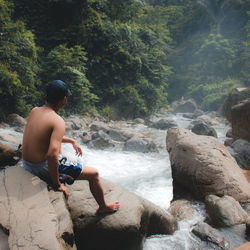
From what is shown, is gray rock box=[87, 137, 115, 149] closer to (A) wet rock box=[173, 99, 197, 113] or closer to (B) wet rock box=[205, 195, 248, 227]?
(B) wet rock box=[205, 195, 248, 227]

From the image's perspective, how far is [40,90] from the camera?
37.2 feet

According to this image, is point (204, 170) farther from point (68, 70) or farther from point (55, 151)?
point (68, 70)

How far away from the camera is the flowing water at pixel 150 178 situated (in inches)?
112

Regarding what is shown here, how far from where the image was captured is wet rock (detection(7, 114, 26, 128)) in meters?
8.98

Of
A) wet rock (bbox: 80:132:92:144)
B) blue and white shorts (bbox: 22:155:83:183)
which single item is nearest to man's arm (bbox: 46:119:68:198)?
blue and white shorts (bbox: 22:155:83:183)

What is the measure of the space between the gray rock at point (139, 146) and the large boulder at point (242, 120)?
124 inches

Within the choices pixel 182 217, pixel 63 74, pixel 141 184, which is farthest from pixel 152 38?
pixel 182 217

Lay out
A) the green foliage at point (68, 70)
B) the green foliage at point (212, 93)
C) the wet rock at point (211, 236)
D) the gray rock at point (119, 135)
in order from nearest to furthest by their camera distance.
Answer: the wet rock at point (211, 236)
the gray rock at point (119, 135)
the green foliage at point (68, 70)
the green foliage at point (212, 93)

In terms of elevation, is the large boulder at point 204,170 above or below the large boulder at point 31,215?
below

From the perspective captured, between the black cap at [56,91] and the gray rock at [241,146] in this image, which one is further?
the gray rock at [241,146]

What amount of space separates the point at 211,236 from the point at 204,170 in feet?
4.81

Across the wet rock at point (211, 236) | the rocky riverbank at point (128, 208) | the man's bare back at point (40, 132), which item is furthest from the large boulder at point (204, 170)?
the man's bare back at point (40, 132)

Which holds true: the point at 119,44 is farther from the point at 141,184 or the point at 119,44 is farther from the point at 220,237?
the point at 220,237

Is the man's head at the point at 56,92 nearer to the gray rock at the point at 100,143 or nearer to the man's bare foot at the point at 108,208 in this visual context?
the man's bare foot at the point at 108,208
